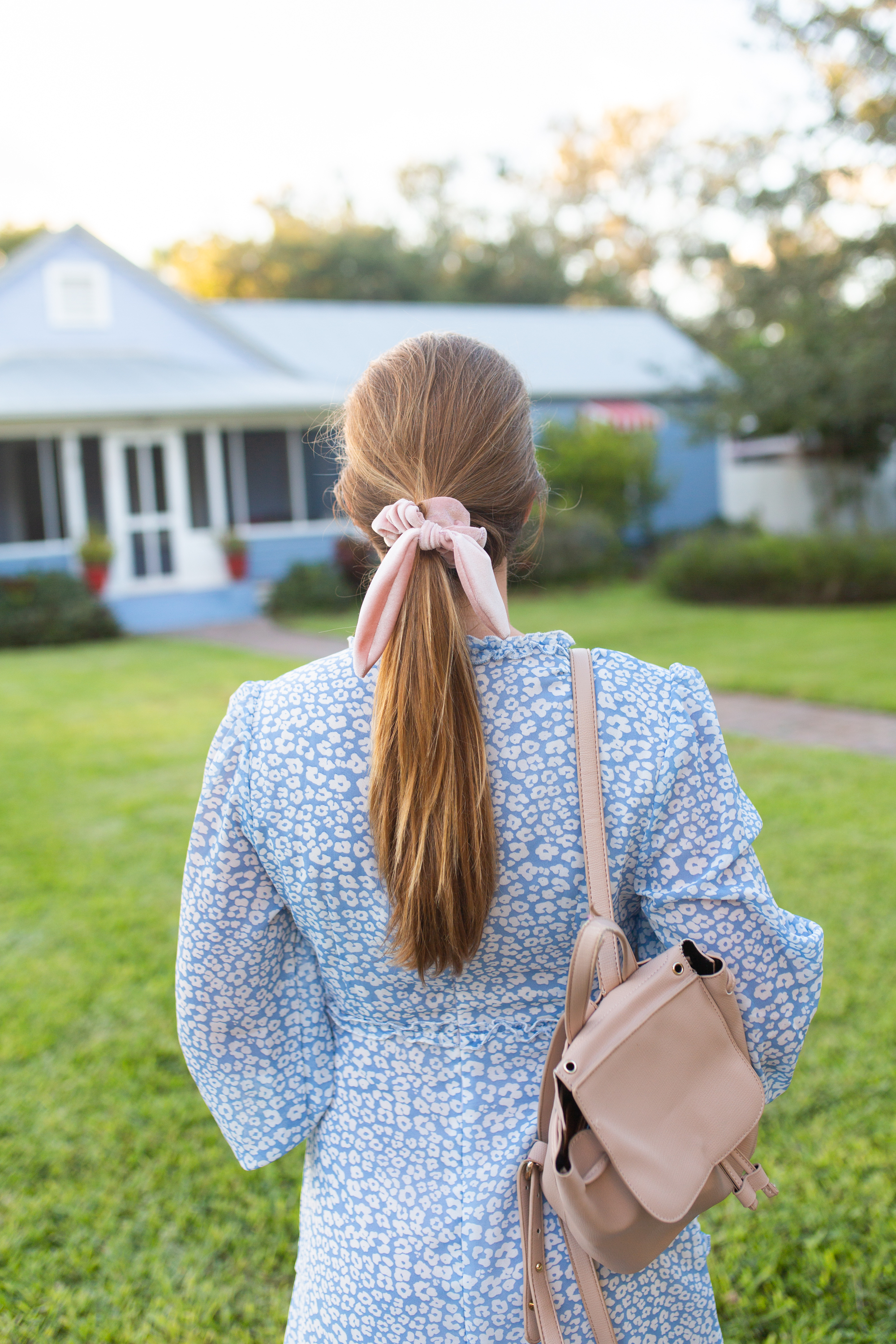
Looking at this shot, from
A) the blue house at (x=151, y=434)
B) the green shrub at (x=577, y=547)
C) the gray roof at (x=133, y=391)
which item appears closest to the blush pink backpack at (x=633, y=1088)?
the blue house at (x=151, y=434)

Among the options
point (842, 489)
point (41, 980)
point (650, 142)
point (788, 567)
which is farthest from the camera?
point (650, 142)

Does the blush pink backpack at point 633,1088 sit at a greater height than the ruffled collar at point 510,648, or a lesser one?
lesser

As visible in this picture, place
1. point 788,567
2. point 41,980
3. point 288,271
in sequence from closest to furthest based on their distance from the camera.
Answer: point 41,980 → point 788,567 → point 288,271

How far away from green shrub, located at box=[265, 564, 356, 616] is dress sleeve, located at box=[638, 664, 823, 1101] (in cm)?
1348

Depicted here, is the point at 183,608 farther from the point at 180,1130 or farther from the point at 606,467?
the point at 180,1130

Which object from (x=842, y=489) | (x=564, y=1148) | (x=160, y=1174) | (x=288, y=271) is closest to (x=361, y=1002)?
(x=564, y=1148)

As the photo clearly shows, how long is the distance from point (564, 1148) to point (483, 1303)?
1.02ft

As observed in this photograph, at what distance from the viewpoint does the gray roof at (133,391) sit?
13.7m

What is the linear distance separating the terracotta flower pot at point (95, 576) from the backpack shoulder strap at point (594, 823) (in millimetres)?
13660

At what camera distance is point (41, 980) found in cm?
391

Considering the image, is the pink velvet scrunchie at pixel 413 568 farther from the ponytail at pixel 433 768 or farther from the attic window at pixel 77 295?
the attic window at pixel 77 295

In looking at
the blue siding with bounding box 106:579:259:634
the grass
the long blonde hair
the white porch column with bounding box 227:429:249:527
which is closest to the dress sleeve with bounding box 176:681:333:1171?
the long blonde hair

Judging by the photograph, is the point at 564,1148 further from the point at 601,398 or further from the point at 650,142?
the point at 650,142

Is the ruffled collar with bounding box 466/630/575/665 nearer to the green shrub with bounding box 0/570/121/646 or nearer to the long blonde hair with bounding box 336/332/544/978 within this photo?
the long blonde hair with bounding box 336/332/544/978
